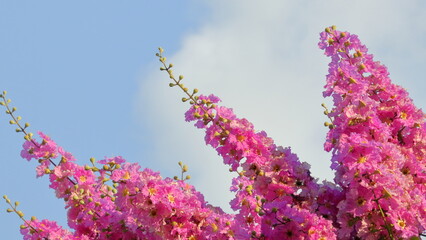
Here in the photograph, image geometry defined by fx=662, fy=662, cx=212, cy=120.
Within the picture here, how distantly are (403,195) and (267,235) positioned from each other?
1157 mm

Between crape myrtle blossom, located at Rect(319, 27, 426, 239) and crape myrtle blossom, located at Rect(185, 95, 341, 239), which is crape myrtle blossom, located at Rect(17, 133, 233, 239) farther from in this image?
crape myrtle blossom, located at Rect(319, 27, 426, 239)

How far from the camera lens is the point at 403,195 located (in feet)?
17.4

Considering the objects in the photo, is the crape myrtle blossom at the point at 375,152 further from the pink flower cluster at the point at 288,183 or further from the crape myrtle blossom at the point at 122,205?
Result: the crape myrtle blossom at the point at 122,205

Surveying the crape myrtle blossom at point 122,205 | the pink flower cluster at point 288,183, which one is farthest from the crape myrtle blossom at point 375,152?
the crape myrtle blossom at point 122,205

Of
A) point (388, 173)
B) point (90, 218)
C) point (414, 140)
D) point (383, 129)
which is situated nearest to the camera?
point (388, 173)

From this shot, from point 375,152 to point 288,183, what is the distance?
908 millimetres

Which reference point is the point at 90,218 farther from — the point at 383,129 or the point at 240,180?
the point at 383,129

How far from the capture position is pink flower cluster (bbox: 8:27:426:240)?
5297 millimetres

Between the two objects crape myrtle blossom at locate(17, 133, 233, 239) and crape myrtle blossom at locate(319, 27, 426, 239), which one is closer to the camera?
crape myrtle blossom at locate(319, 27, 426, 239)

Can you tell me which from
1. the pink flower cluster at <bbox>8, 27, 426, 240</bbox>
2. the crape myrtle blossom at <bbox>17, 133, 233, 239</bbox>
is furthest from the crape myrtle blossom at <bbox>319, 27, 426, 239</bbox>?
the crape myrtle blossom at <bbox>17, 133, 233, 239</bbox>

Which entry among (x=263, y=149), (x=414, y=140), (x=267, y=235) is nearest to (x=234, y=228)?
(x=267, y=235)

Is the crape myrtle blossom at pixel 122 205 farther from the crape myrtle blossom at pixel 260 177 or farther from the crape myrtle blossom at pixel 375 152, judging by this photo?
the crape myrtle blossom at pixel 375 152

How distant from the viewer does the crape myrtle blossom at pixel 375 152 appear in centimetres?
520

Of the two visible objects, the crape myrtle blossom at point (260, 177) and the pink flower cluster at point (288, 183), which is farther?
the crape myrtle blossom at point (260, 177)
